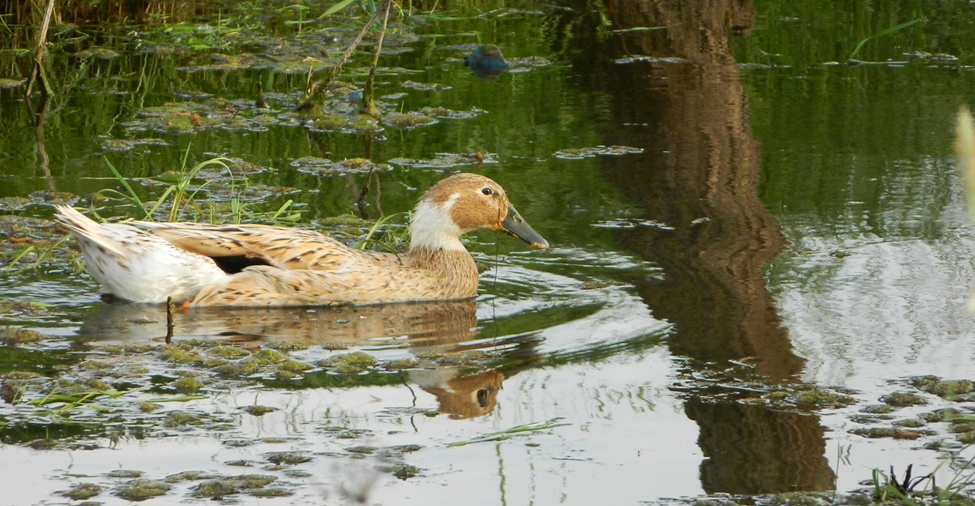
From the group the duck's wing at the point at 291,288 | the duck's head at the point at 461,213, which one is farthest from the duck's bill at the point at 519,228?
the duck's wing at the point at 291,288

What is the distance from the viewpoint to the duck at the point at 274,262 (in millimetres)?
7066

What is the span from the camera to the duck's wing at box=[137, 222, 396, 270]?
7.31 meters

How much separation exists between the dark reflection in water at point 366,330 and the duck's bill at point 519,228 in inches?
22.7

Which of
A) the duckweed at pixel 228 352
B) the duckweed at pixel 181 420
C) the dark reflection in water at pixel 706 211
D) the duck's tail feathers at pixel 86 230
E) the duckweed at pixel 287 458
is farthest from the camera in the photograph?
the duck's tail feathers at pixel 86 230

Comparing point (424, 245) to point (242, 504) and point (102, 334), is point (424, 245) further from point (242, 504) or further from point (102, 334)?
point (242, 504)

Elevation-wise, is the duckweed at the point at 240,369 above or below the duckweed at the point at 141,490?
above

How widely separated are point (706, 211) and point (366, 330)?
106 inches

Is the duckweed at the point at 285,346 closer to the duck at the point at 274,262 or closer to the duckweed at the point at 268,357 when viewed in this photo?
the duckweed at the point at 268,357

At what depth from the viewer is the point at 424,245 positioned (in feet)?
25.8

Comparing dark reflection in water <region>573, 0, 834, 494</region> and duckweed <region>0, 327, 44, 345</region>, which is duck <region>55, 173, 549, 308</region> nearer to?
duckweed <region>0, 327, 44, 345</region>

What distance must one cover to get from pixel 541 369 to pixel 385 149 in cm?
431

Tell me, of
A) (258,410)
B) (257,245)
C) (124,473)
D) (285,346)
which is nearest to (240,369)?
(285,346)

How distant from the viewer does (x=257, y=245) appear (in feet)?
24.3

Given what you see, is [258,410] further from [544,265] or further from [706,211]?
[706,211]
